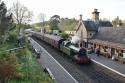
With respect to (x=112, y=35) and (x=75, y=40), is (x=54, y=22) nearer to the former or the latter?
(x=75, y=40)

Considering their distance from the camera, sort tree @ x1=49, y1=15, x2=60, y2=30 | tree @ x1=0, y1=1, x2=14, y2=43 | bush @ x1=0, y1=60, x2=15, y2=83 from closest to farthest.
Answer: bush @ x1=0, y1=60, x2=15, y2=83 < tree @ x1=0, y1=1, x2=14, y2=43 < tree @ x1=49, y1=15, x2=60, y2=30

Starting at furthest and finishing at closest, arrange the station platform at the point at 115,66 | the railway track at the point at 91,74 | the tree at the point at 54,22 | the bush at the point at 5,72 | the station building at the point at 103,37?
the tree at the point at 54,22 < the station building at the point at 103,37 < the station platform at the point at 115,66 < the railway track at the point at 91,74 < the bush at the point at 5,72

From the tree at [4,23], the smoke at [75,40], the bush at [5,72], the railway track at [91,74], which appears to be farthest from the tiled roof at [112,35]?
the bush at [5,72]

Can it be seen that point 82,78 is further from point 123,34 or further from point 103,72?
point 123,34

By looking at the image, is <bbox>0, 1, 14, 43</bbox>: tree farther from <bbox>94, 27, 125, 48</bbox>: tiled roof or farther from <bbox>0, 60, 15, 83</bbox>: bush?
<bbox>0, 60, 15, 83</bbox>: bush

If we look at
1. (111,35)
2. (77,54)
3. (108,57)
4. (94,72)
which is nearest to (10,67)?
(94,72)

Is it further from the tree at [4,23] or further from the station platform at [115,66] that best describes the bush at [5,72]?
the tree at [4,23]

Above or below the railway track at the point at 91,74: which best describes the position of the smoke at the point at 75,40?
above

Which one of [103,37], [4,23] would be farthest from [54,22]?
[103,37]

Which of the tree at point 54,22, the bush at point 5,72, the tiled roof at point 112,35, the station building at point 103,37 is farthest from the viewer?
the tree at point 54,22

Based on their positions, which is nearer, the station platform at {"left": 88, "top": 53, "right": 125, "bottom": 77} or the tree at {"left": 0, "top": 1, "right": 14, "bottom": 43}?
the station platform at {"left": 88, "top": 53, "right": 125, "bottom": 77}

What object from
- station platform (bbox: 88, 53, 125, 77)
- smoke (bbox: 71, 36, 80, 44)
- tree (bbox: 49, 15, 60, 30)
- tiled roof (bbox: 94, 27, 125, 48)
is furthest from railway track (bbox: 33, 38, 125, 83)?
tree (bbox: 49, 15, 60, 30)

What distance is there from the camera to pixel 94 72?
30266mm

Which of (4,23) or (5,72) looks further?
(4,23)
